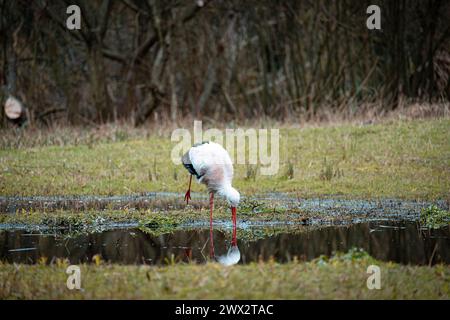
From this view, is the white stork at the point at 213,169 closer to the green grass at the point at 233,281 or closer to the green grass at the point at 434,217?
the green grass at the point at 434,217

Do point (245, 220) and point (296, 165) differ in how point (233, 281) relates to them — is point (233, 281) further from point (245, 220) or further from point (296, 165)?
point (296, 165)

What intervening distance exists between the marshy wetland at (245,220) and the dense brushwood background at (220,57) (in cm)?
524

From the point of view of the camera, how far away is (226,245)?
376 inches

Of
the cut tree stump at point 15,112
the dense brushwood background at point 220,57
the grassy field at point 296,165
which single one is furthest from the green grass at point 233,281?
the cut tree stump at point 15,112

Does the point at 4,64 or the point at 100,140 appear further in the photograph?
the point at 4,64

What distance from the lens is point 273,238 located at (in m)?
9.84

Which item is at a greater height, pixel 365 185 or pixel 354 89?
pixel 354 89

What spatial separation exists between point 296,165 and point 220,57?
575 inches

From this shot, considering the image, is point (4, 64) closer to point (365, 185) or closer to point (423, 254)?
point (365, 185)

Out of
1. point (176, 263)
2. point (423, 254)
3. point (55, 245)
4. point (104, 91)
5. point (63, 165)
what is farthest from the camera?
point (104, 91)

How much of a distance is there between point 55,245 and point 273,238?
2.55 meters
